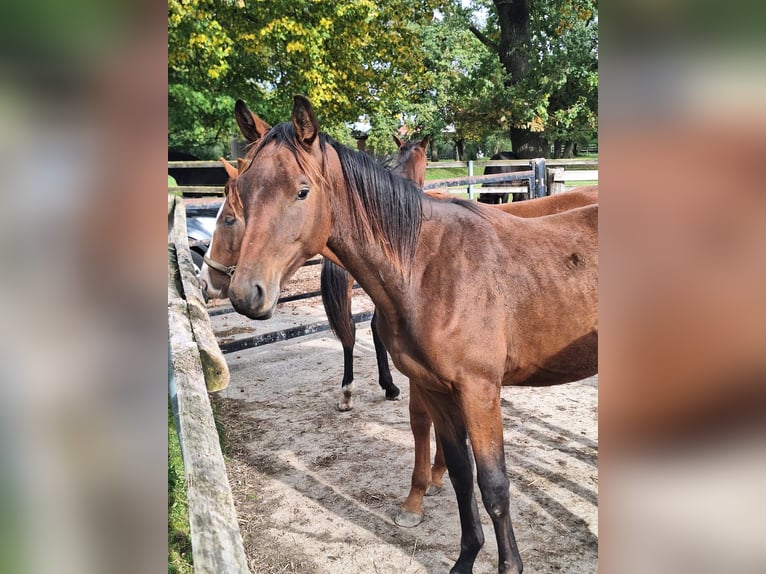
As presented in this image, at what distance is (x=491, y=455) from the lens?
2.22m

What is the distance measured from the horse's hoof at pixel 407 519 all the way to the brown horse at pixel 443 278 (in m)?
0.44

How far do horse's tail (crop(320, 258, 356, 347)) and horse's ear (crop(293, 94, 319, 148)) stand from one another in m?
1.99

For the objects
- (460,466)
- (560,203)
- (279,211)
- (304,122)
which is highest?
(304,122)

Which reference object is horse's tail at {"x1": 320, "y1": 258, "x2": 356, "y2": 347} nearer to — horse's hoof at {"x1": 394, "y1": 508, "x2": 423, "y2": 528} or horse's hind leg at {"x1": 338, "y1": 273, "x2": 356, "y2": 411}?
horse's hind leg at {"x1": 338, "y1": 273, "x2": 356, "y2": 411}

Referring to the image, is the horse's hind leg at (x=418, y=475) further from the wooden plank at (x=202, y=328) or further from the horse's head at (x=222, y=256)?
the horse's head at (x=222, y=256)

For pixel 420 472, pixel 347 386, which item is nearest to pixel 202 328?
pixel 420 472

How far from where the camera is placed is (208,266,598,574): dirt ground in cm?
262
